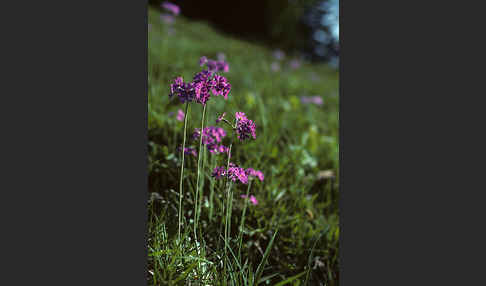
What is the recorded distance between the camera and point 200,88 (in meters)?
1.15

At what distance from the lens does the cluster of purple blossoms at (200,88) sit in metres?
1.15

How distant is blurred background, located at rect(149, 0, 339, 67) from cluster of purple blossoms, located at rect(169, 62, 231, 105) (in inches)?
183

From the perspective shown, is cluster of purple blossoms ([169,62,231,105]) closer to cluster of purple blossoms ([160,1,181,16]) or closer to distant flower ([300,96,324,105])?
cluster of purple blossoms ([160,1,181,16])

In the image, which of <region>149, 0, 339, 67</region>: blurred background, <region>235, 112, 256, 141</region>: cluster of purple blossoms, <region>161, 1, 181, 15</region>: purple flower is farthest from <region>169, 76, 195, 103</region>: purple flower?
<region>149, 0, 339, 67</region>: blurred background

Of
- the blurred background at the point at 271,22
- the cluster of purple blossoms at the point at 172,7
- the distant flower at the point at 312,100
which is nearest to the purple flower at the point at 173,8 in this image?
the cluster of purple blossoms at the point at 172,7

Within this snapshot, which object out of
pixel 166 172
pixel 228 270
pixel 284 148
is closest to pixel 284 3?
pixel 284 148

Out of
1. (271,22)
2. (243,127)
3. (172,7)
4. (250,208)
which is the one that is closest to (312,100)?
(172,7)

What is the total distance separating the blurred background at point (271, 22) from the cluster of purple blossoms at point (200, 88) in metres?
4.65

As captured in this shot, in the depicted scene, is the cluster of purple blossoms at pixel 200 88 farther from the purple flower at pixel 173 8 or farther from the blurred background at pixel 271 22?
the blurred background at pixel 271 22

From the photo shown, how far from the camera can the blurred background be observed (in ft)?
20.8

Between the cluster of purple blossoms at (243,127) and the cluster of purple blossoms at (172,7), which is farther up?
the cluster of purple blossoms at (172,7)
